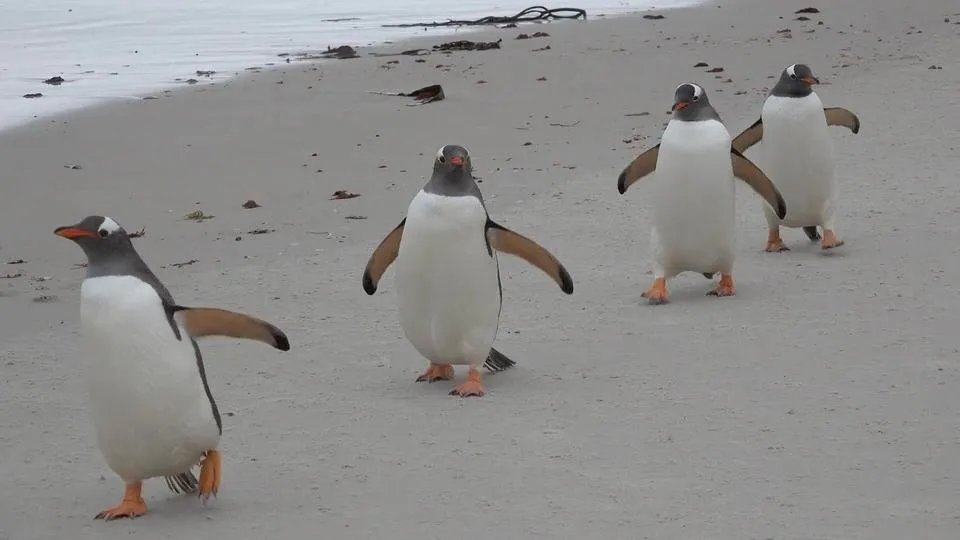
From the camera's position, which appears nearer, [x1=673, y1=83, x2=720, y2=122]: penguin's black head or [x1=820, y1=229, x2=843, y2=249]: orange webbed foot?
[x1=673, y1=83, x2=720, y2=122]: penguin's black head

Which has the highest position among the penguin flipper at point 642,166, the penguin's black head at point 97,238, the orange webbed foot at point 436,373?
the penguin's black head at point 97,238

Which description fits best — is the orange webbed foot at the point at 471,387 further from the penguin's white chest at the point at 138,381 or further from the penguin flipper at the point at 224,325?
the penguin's white chest at the point at 138,381

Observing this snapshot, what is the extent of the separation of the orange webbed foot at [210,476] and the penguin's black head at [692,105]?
2.96m

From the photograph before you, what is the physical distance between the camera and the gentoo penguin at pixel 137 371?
3859mm

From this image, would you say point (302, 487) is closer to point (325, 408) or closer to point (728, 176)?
point (325, 408)

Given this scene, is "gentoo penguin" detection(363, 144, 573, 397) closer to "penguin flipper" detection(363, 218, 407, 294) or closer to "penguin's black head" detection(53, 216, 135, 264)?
"penguin flipper" detection(363, 218, 407, 294)

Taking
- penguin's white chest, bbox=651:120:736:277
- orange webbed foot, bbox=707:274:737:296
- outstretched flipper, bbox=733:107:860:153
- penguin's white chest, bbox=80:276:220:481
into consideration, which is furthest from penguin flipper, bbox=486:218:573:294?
outstretched flipper, bbox=733:107:860:153

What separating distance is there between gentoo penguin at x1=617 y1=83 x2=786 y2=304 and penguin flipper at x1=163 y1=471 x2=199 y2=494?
264cm

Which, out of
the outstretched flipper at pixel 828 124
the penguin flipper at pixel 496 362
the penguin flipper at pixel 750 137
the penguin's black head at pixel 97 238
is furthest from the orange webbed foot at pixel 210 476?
the penguin flipper at pixel 750 137

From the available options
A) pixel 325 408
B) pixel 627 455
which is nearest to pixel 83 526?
pixel 325 408

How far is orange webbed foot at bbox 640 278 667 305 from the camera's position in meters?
6.26

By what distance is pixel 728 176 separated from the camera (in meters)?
6.32

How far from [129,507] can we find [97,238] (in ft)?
2.36

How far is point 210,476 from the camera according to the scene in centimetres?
395
